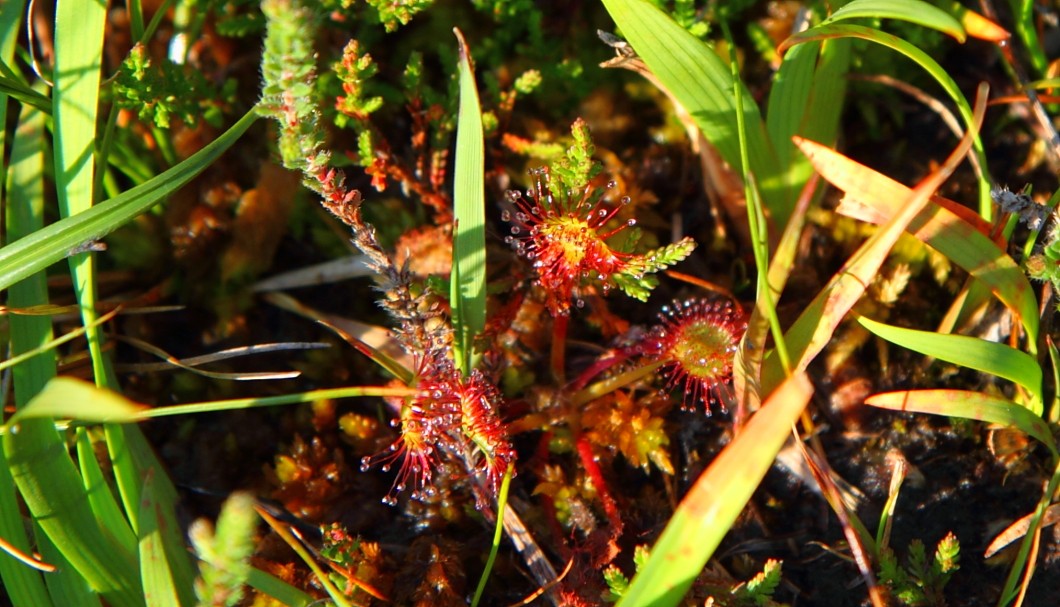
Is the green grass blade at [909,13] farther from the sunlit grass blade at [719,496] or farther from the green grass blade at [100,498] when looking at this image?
the green grass blade at [100,498]

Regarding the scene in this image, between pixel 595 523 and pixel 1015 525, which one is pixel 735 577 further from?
pixel 1015 525

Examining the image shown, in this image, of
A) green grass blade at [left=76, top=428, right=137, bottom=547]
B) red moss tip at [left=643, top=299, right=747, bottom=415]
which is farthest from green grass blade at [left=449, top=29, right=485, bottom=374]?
green grass blade at [left=76, top=428, right=137, bottom=547]

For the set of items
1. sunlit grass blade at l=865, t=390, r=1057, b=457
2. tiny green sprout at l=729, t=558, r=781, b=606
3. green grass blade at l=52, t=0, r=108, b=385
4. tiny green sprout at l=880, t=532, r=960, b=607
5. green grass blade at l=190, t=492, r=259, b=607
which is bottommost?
tiny green sprout at l=880, t=532, r=960, b=607

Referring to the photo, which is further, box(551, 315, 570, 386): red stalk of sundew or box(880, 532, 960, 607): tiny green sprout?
box(551, 315, 570, 386): red stalk of sundew

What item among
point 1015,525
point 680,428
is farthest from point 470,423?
point 1015,525

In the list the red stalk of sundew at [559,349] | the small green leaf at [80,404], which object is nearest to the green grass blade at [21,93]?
the small green leaf at [80,404]

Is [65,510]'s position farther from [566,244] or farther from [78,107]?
[566,244]

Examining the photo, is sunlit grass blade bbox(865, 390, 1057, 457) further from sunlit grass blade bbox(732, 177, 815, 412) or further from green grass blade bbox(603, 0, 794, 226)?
green grass blade bbox(603, 0, 794, 226)
